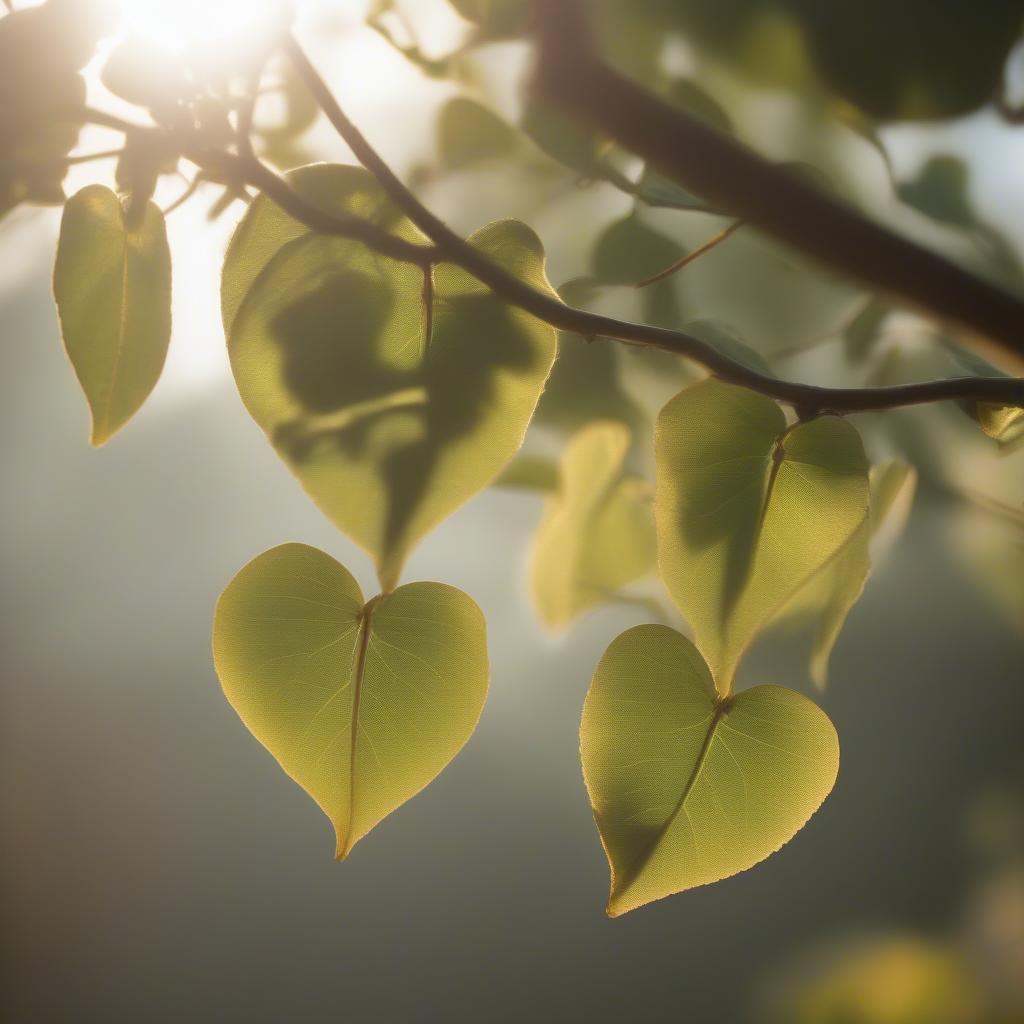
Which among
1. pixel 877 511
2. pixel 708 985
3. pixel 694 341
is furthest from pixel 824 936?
pixel 694 341

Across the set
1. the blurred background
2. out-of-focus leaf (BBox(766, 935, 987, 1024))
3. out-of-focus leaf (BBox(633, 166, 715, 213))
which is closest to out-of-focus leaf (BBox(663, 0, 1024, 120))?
out-of-focus leaf (BBox(633, 166, 715, 213))

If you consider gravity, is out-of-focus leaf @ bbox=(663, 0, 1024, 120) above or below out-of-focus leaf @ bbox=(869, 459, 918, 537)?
above

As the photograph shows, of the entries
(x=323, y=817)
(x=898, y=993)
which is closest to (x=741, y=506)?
(x=898, y=993)

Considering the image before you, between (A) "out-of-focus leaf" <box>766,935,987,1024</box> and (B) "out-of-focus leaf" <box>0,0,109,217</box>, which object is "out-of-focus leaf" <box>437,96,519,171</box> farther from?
(A) "out-of-focus leaf" <box>766,935,987,1024</box>

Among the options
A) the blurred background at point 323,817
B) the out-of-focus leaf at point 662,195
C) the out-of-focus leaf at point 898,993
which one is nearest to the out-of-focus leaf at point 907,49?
the out-of-focus leaf at point 662,195

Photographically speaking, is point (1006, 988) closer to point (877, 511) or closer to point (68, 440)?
point (877, 511)

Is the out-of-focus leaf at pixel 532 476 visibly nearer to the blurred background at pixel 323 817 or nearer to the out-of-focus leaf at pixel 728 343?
the out-of-focus leaf at pixel 728 343
